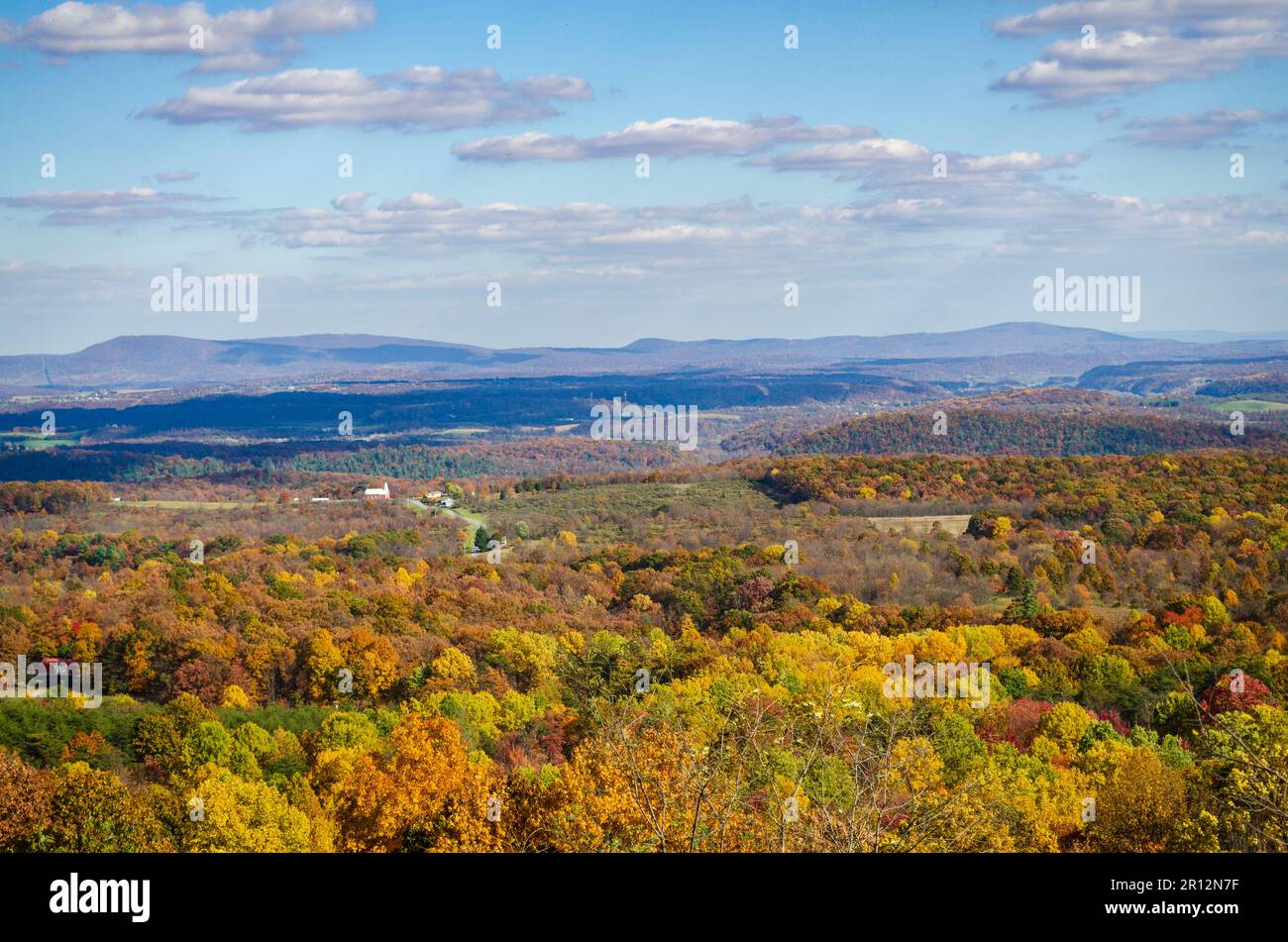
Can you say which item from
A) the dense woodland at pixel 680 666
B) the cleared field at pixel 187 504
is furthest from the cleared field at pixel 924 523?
the cleared field at pixel 187 504

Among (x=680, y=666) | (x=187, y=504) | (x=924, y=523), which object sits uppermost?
(x=924, y=523)

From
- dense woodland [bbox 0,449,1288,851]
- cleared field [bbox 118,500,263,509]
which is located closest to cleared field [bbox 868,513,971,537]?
dense woodland [bbox 0,449,1288,851]

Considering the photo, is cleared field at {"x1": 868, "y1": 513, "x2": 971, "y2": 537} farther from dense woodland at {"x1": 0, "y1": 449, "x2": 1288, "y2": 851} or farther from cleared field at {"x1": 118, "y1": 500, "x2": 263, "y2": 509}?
cleared field at {"x1": 118, "y1": 500, "x2": 263, "y2": 509}

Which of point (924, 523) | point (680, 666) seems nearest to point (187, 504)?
point (924, 523)

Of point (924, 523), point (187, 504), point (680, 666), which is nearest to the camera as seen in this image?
point (680, 666)

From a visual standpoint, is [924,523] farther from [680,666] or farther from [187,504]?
[187,504]

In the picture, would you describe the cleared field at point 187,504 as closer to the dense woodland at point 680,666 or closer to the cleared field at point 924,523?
the dense woodland at point 680,666

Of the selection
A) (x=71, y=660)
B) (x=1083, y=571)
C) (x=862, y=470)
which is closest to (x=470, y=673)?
(x=71, y=660)
